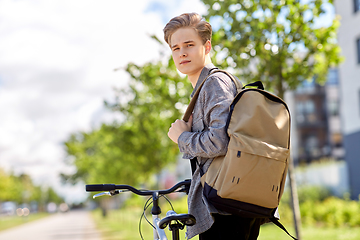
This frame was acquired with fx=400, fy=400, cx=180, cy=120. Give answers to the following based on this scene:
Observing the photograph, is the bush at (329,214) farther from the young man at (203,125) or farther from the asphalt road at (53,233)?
the young man at (203,125)

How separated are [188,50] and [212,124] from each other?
1.68 feet

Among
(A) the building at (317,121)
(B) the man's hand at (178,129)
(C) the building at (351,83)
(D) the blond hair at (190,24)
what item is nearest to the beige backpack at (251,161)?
(B) the man's hand at (178,129)

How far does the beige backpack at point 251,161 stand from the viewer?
181cm

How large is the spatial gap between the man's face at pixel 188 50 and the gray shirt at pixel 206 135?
0.24 meters

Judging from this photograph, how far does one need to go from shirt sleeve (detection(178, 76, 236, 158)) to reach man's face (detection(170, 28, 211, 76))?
0.26 metres

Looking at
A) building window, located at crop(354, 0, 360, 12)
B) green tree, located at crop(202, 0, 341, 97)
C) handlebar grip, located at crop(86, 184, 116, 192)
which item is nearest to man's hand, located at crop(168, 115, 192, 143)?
handlebar grip, located at crop(86, 184, 116, 192)

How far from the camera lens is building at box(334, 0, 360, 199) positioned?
20297 mm

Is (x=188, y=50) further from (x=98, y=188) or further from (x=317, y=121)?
(x=317, y=121)

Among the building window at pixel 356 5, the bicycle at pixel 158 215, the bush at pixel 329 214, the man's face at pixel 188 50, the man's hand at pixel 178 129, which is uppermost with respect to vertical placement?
the building window at pixel 356 5

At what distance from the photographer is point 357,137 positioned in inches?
815

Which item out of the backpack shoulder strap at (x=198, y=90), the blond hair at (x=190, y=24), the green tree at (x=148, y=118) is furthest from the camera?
the green tree at (x=148, y=118)

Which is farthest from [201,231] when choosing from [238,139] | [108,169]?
[108,169]

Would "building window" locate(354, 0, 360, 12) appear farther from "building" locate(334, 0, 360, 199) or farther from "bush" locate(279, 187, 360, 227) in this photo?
"bush" locate(279, 187, 360, 227)

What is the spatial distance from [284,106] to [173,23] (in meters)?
0.77
